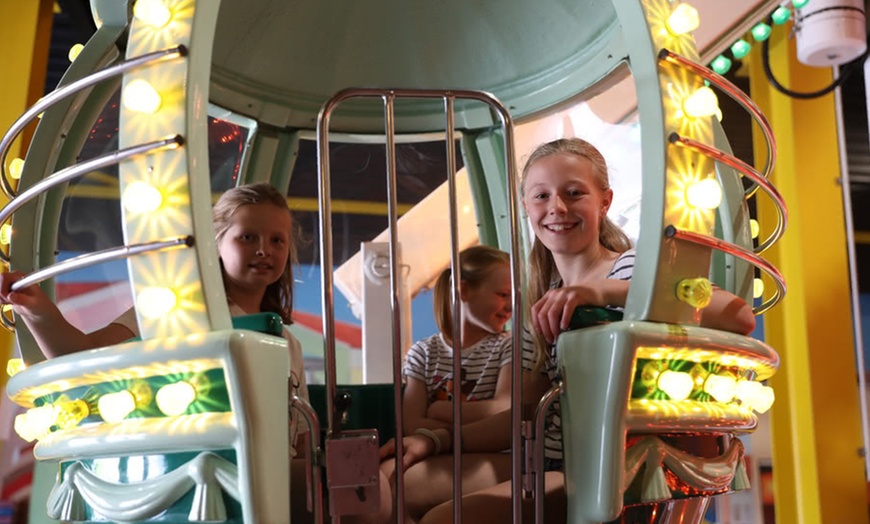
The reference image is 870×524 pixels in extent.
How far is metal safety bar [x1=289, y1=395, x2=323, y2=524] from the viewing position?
1.13m

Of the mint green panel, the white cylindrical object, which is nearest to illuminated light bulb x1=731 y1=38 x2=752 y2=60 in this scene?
the white cylindrical object

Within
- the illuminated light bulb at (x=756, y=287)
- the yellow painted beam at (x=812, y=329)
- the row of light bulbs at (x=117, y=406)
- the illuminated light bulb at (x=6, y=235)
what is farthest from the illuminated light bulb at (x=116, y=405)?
the yellow painted beam at (x=812, y=329)

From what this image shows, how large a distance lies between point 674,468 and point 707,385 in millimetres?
122

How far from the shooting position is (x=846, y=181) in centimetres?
376

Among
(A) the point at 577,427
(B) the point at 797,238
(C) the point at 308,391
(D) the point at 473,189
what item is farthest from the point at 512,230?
(B) the point at 797,238

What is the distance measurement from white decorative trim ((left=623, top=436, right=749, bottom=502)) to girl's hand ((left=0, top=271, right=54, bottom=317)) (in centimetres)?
86

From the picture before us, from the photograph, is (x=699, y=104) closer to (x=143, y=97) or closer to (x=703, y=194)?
(x=703, y=194)

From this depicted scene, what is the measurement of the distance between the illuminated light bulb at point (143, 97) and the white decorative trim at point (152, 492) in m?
0.42

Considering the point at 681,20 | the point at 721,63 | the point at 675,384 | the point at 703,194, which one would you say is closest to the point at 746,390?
the point at 675,384

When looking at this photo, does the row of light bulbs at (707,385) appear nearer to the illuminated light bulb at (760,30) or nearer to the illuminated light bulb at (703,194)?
the illuminated light bulb at (703,194)

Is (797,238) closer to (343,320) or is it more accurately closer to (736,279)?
(343,320)

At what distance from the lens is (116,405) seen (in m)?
1.11

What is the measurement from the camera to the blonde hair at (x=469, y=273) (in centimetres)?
187

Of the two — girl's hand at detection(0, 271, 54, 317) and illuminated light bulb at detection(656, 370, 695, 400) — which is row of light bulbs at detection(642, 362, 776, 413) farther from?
girl's hand at detection(0, 271, 54, 317)
